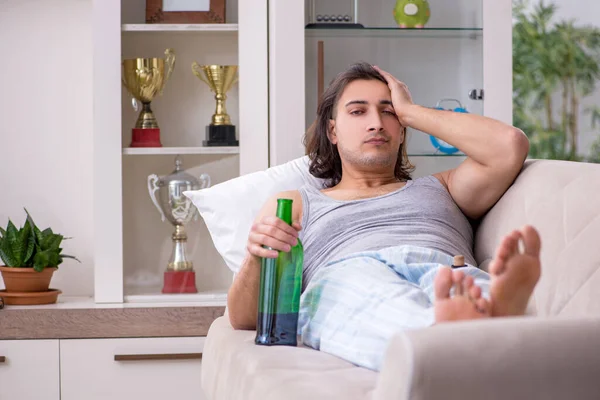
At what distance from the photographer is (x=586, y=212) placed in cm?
170

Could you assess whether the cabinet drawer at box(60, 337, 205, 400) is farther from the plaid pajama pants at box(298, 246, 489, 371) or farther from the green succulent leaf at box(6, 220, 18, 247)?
the plaid pajama pants at box(298, 246, 489, 371)

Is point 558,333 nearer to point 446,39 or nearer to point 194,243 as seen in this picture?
point 446,39

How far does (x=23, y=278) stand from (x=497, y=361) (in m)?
2.10

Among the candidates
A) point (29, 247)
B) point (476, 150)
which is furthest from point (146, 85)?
point (476, 150)

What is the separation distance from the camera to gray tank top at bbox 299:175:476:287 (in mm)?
1931

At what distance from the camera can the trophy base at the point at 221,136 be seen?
9.64ft

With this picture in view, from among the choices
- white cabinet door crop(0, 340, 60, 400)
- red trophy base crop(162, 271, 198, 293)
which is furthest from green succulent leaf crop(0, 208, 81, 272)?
red trophy base crop(162, 271, 198, 293)

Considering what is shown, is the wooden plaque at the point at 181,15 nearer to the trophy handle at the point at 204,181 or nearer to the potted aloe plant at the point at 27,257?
the trophy handle at the point at 204,181


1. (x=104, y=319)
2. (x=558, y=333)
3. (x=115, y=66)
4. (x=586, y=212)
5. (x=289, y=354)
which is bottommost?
(x=104, y=319)

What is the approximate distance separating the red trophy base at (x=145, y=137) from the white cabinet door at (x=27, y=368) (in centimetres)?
73

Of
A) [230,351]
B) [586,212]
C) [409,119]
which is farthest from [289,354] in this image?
[409,119]

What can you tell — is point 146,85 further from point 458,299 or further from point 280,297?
point 458,299

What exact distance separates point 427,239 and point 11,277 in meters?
1.51

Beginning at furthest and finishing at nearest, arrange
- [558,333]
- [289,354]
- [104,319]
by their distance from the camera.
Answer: [104,319]
[289,354]
[558,333]
